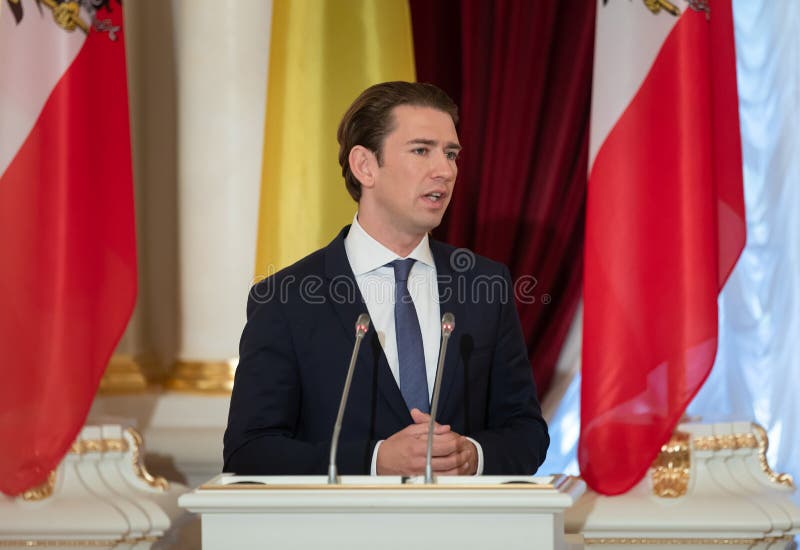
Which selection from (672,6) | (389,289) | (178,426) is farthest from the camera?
(178,426)

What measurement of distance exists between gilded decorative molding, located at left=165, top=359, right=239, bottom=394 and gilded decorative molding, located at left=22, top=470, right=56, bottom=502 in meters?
0.69

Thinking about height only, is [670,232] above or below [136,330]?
above

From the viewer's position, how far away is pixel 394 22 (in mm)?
3943

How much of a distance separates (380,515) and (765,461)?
2148 millimetres

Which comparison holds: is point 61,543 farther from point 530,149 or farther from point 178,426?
point 530,149

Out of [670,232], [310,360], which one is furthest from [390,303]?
[670,232]

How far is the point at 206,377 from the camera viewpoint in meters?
4.12

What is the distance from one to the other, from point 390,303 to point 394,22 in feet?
5.02

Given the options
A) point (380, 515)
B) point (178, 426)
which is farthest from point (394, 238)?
point (178, 426)

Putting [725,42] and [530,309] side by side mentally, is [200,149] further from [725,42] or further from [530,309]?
[725,42]

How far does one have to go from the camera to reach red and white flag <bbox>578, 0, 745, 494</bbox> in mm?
3488

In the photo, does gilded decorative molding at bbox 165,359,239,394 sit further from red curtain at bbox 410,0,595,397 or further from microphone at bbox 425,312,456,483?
microphone at bbox 425,312,456,483

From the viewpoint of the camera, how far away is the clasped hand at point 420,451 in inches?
93.1

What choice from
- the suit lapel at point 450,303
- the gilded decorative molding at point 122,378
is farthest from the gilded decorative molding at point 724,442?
the gilded decorative molding at point 122,378
